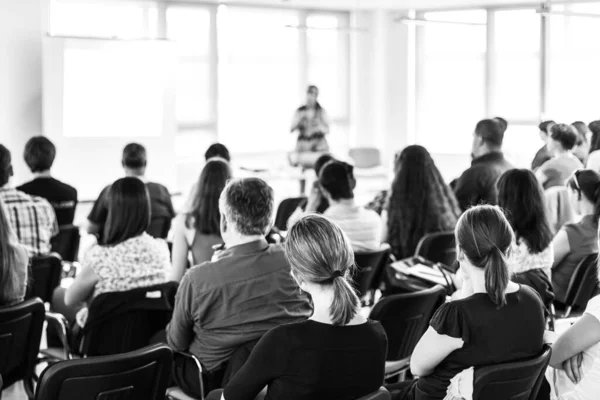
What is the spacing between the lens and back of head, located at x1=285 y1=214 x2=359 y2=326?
2.50 meters

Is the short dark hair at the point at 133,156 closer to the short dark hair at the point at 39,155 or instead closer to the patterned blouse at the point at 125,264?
the short dark hair at the point at 39,155

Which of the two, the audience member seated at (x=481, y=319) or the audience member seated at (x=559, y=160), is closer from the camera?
the audience member seated at (x=481, y=319)

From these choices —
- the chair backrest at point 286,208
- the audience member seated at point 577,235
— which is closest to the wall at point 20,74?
the chair backrest at point 286,208

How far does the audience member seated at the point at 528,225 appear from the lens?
409 centimetres

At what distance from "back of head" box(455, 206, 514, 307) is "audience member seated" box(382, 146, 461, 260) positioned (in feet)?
8.59

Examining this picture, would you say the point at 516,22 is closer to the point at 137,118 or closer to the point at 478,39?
the point at 478,39

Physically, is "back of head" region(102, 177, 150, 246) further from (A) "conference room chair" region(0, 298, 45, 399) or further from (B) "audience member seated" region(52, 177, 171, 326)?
(A) "conference room chair" region(0, 298, 45, 399)

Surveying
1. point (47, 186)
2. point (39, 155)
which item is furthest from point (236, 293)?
point (39, 155)

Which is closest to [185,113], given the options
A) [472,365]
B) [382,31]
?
[382,31]

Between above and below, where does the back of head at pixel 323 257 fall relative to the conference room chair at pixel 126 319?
above

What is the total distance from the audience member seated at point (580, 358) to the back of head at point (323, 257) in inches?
31.6

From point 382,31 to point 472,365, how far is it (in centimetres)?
1215

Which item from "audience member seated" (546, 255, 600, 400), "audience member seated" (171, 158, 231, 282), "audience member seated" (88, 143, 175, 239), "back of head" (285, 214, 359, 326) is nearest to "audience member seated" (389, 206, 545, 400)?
"audience member seated" (546, 255, 600, 400)

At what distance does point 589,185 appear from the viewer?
450cm
